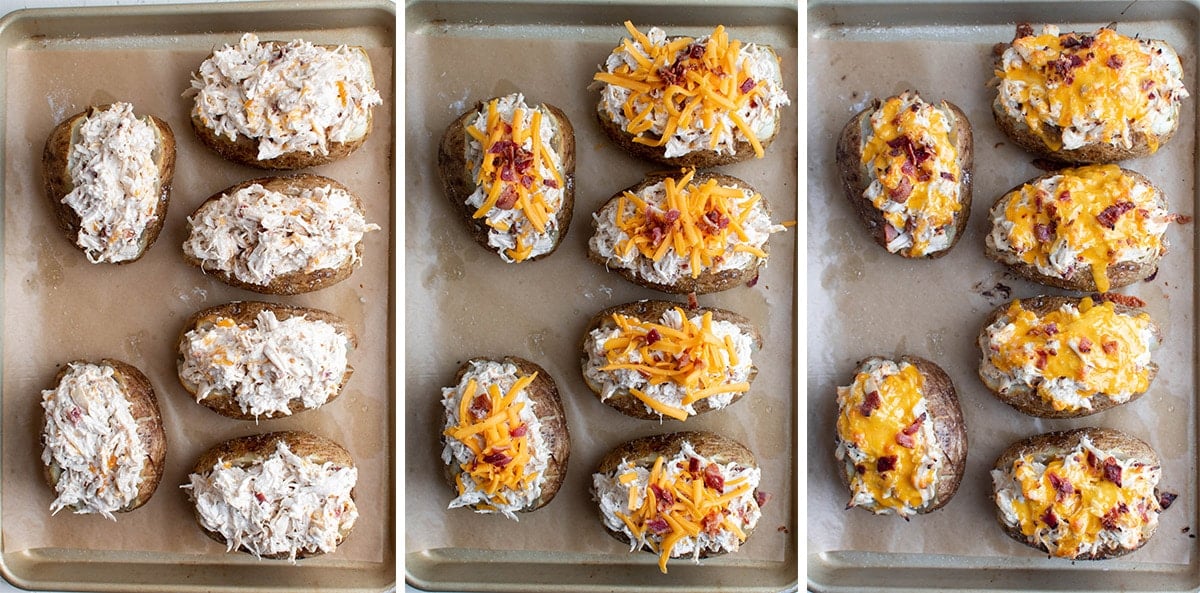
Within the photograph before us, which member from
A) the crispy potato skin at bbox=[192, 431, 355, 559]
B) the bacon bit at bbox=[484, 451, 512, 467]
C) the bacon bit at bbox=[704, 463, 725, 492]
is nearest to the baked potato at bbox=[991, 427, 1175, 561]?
the bacon bit at bbox=[704, 463, 725, 492]

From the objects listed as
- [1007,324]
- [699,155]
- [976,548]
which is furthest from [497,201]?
[976,548]

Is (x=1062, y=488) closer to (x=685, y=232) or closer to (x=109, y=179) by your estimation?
(x=685, y=232)

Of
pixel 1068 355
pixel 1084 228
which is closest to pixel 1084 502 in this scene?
pixel 1068 355

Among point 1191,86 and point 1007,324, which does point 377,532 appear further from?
point 1191,86

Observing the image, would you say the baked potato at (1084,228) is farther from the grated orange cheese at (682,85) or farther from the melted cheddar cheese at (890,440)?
the grated orange cheese at (682,85)

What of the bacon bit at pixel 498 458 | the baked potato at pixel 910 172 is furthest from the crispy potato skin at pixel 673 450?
the baked potato at pixel 910 172
